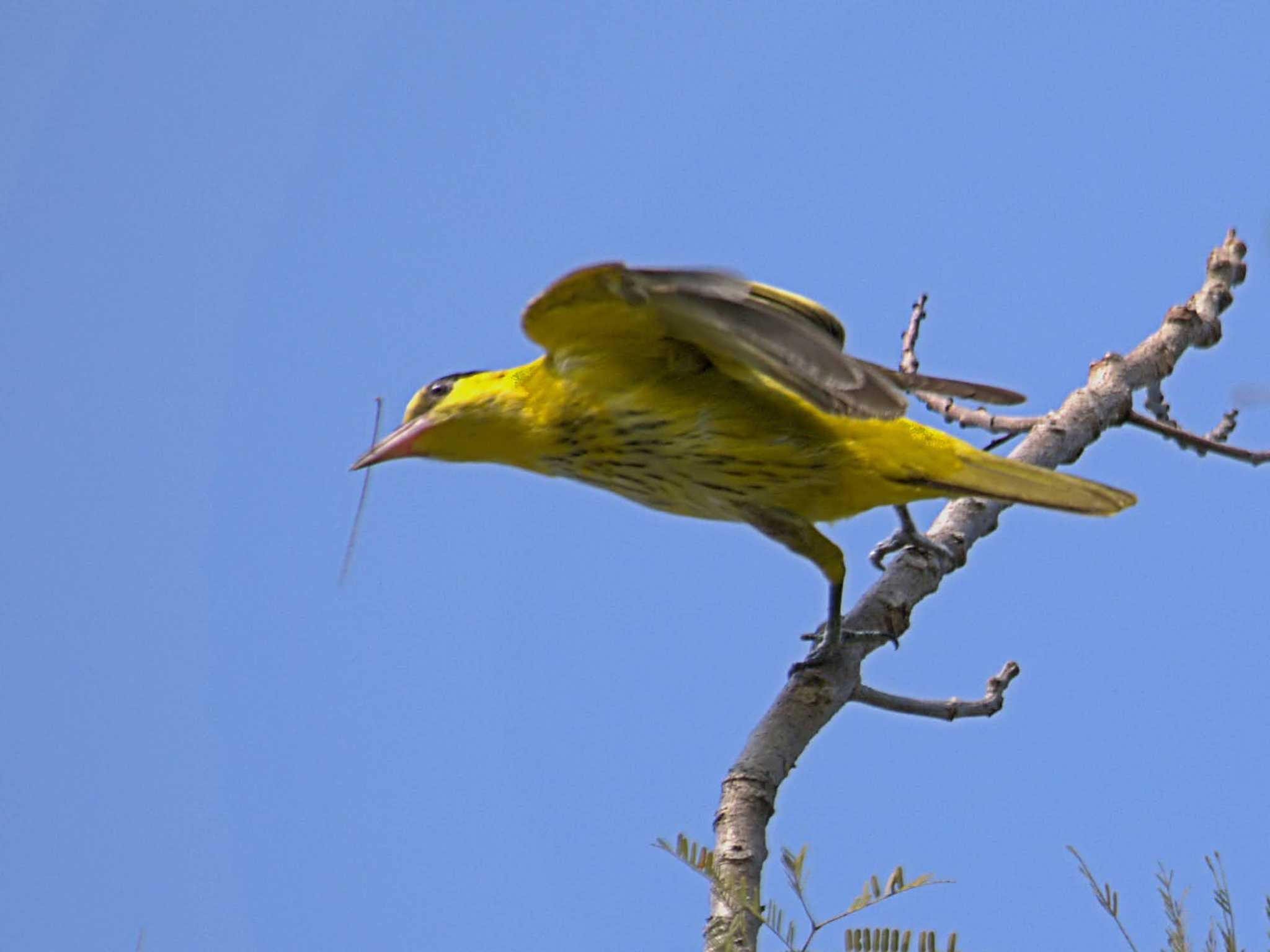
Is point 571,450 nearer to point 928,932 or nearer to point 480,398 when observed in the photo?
point 480,398

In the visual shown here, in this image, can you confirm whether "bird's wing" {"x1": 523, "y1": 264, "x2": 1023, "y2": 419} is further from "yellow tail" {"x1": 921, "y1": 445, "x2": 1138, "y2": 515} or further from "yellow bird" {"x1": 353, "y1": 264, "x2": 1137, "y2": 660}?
"yellow tail" {"x1": 921, "y1": 445, "x2": 1138, "y2": 515}

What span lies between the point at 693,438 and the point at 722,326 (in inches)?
21.3

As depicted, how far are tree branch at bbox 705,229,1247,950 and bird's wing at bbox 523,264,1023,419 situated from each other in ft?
2.19

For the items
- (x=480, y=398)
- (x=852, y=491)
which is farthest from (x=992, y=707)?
(x=480, y=398)

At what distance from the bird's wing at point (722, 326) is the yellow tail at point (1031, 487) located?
473 mm

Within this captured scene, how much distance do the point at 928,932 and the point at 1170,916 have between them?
14.9 inches

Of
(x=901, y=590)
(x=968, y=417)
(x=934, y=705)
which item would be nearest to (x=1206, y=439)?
(x=968, y=417)

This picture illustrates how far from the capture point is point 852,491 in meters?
3.84

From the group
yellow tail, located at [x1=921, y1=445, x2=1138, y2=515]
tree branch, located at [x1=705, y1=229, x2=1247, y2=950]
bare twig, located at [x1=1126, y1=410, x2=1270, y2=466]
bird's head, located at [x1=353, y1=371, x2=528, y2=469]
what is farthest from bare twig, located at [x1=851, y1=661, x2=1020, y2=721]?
bare twig, located at [x1=1126, y1=410, x2=1270, y2=466]

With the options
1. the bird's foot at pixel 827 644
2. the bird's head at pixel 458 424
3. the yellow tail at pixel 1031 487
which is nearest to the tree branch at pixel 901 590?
the bird's foot at pixel 827 644

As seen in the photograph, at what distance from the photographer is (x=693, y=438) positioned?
3738mm

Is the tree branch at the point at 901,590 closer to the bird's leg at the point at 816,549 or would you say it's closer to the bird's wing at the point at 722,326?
the bird's leg at the point at 816,549

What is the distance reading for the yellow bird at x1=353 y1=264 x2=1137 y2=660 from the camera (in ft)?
12.0

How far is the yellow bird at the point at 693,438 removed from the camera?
3672 millimetres
